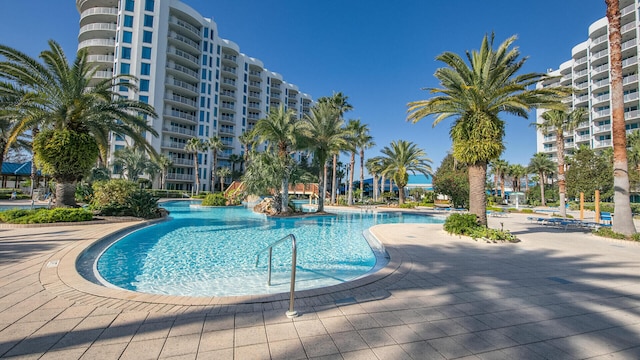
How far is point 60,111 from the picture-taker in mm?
13312

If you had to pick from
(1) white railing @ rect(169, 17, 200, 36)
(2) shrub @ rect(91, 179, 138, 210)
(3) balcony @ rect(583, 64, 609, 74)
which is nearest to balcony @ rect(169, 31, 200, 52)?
(1) white railing @ rect(169, 17, 200, 36)

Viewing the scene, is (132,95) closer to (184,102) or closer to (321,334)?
(184,102)

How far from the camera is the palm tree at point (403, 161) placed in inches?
1393

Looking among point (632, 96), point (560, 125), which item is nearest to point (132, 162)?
point (560, 125)

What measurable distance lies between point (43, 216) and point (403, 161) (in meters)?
32.7

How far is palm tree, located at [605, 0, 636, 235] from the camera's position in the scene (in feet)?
38.1

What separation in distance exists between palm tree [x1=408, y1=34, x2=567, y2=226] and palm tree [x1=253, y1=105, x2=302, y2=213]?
10.4 metres

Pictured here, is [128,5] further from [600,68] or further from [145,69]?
[600,68]

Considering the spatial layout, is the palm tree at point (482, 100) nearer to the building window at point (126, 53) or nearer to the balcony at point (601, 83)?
the building window at point (126, 53)

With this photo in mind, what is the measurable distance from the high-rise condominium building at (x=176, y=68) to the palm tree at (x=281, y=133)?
97.0ft

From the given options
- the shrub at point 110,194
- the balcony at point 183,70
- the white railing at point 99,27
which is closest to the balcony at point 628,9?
the balcony at point 183,70

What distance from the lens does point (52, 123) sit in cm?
1373

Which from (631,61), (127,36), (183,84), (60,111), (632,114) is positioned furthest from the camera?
(183,84)

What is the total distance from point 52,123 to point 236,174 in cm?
4329
